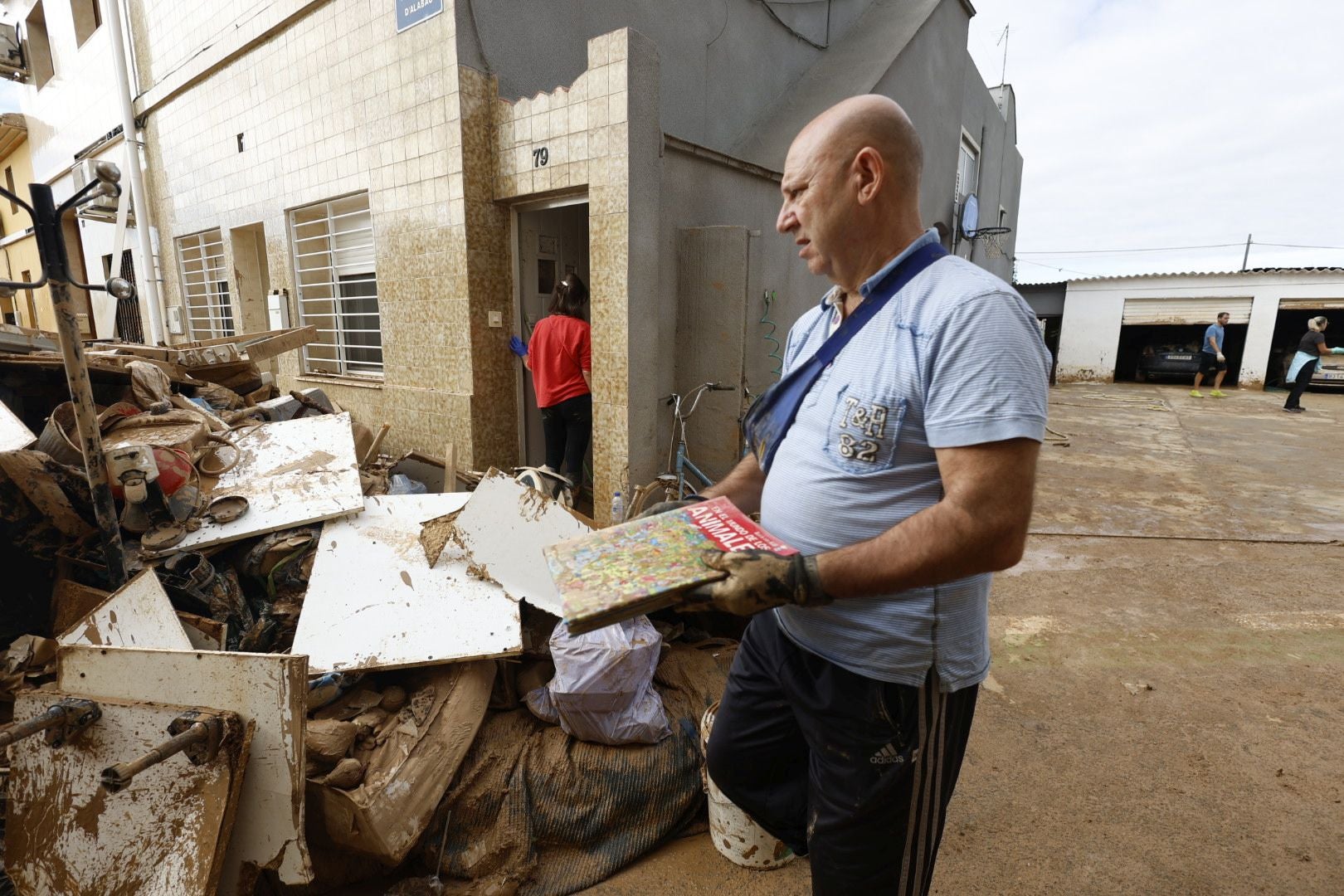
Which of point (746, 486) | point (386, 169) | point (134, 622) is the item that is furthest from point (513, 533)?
point (386, 169)

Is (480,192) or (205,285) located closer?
(480,192)

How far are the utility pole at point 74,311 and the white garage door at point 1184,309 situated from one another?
810 inches

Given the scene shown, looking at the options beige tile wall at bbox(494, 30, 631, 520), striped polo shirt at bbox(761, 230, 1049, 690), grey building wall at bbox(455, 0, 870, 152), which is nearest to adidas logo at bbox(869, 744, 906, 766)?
striped polo shirt at bbox(761, 230, 1049, 690)

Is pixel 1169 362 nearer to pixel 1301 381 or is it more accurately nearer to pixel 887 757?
pixel 1301 381

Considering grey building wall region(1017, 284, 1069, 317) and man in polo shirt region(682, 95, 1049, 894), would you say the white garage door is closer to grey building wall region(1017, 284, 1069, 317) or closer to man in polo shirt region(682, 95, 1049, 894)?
grey building wall region(1017, 284, 1069, 317)

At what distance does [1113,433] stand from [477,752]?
10.2m

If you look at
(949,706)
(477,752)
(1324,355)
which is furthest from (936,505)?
(1324,355)

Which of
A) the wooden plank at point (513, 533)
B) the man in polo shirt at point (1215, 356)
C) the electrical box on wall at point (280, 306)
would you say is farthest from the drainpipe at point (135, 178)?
the man in polo shirt at point (1215, 356)

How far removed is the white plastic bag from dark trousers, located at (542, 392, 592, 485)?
2603 mm

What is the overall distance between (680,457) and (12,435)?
3.42 m

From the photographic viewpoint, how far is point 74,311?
2.32m

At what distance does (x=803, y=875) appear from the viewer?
86.9 inches

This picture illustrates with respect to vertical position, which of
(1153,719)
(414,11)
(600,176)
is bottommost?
(1153,719)

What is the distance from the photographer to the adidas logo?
4.33 feet
